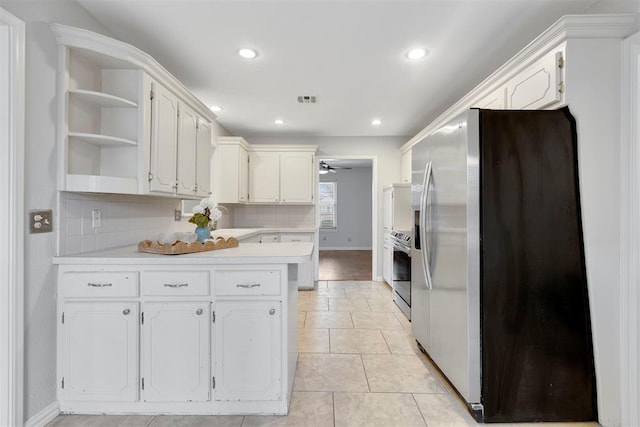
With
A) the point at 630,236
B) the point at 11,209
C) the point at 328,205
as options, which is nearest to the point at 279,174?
the point at 11,209

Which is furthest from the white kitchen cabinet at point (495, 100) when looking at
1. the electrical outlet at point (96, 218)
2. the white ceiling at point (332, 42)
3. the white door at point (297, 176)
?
the electrical outlet at point (96, 218)

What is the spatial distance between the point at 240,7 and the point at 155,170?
1197mm

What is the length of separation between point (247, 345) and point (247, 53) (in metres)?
2.16

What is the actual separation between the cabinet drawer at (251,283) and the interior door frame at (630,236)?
188 centimetres

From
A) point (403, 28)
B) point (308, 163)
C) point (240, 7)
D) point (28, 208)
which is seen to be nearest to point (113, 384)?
point (28, 208)

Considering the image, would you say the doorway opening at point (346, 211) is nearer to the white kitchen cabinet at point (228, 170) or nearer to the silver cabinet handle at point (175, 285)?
the white kitchen cabinet at point (228, 170)

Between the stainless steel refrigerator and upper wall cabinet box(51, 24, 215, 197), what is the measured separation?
79.4 inches

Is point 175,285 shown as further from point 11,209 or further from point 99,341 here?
point 11,209

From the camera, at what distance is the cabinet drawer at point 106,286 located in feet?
5.89

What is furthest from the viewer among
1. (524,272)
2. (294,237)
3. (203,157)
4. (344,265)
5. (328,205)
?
(328,205)

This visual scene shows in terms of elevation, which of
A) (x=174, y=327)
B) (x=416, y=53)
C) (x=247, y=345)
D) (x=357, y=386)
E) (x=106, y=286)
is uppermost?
(x=416, y=53)

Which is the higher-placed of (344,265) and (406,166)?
(406,166)

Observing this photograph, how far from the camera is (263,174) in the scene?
16.3 feet

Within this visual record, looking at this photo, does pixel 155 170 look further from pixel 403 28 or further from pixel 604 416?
pixel 604 416
